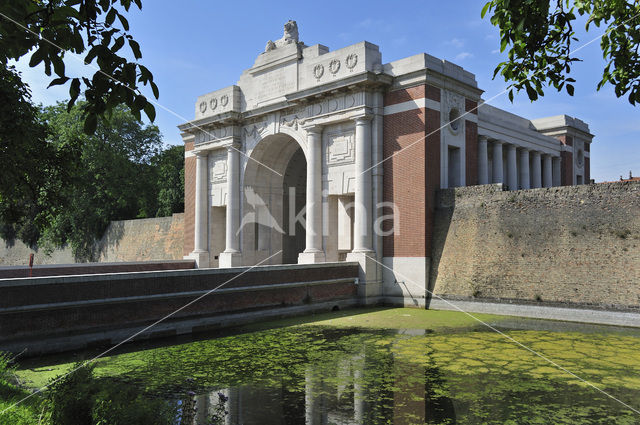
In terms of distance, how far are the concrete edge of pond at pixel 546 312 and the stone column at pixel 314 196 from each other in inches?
202

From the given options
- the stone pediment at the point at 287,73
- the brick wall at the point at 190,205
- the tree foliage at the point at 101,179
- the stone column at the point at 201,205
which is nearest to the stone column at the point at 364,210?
the stone pediment at the point at 287,73

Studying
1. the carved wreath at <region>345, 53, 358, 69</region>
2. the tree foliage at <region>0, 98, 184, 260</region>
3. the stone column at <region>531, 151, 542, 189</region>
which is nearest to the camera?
the carved wreath at <region>345, 53, 358, 69</region>

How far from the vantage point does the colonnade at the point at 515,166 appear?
22844 millimetres

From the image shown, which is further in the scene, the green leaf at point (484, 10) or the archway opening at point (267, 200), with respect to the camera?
the archway opening at point (267, 200)

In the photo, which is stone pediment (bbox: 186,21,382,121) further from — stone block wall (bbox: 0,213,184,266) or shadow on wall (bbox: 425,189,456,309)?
stone block wall (bbox: 0,213,184,266)

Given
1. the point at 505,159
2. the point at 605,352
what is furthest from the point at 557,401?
the point at 505,159

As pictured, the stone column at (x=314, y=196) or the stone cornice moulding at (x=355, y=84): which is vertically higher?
the stone cornice moulding at (x=355, y=84)

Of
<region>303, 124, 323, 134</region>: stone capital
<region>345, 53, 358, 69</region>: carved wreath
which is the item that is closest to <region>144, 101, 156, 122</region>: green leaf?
<region>345, 53, 358, 69</region>: carved wreath

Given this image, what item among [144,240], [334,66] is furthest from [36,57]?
[144,240]

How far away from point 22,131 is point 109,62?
450 cm

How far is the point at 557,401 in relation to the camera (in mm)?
7078

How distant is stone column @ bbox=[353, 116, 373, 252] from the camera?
18.6 metres

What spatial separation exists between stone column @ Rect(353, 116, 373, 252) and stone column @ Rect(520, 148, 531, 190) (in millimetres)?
12085

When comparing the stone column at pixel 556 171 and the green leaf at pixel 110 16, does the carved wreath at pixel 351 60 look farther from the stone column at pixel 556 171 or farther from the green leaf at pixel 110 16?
the stone column at pixel 556 171
